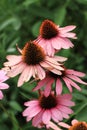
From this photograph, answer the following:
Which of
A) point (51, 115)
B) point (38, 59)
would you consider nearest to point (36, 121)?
point (51, 115)

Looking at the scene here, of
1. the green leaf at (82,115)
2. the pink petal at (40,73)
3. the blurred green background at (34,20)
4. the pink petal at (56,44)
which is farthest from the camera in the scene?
the blurred green background at (34,20)

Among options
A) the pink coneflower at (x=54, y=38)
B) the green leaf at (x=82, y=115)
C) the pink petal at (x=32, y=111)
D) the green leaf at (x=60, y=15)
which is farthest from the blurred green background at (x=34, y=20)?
the pink petal at (x=32, y=111)

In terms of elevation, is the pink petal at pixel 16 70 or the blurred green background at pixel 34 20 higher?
the blurred green background at pixel 34 20

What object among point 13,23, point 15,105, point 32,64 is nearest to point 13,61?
point 32,64

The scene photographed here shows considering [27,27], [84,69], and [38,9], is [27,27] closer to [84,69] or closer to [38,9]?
[38,9]

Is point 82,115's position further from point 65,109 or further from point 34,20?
point 34,20

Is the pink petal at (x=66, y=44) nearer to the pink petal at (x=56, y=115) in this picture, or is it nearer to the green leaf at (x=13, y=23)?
the pink petal at (x=56, y=115)
